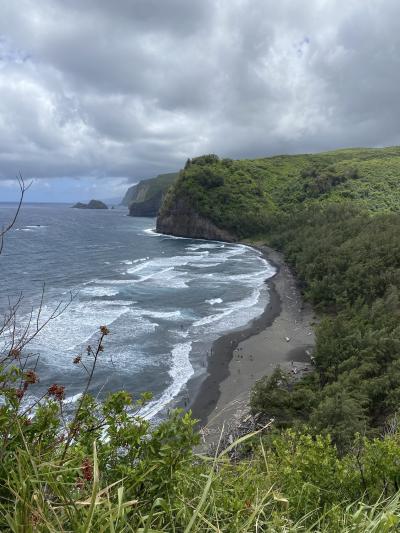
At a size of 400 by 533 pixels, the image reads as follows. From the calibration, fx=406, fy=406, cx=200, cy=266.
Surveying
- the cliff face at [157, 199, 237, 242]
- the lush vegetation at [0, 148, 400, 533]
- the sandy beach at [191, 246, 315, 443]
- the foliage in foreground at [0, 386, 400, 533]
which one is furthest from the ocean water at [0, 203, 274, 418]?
the cliff face at [157, 199, 237, 242]

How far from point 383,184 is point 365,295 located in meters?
65.9

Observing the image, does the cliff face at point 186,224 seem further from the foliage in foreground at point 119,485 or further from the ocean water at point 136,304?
the foliage in foreground at point 119,485

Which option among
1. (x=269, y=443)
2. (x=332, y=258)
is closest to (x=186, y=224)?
(x=332, y=258)

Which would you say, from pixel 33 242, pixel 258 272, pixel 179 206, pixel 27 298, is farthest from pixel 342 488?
pixel 179 206

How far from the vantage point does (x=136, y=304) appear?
145ft

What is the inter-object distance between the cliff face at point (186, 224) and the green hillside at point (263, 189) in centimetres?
135

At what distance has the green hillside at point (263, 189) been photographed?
307ft

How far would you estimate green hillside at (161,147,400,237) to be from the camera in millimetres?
93438

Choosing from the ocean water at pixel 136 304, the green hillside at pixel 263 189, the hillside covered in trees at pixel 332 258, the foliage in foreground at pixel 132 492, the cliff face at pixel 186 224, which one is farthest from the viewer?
the cliff face at pixel 186 224

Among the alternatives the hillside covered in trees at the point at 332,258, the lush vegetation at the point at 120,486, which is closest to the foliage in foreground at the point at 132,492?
the lush vegetation at the point at 120,486

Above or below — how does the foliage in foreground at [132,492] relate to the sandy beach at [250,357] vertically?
above

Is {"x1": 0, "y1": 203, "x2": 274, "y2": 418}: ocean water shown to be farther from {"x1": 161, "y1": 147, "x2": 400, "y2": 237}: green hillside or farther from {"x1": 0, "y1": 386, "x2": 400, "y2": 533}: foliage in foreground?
{"x1": 161, "y1": 147, "x2": 400, "y2": 237}: green hillside

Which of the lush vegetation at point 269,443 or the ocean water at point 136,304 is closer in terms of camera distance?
the lush vegetation at point 269,443

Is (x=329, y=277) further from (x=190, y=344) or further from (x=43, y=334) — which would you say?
(x=43, y=334)
